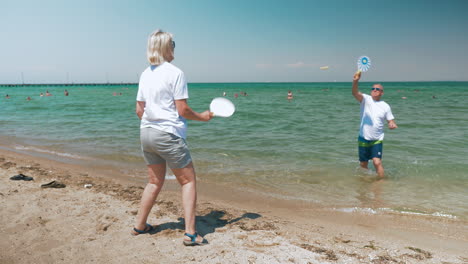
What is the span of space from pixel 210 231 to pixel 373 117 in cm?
403

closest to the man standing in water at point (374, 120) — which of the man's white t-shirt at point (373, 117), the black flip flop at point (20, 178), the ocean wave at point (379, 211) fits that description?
the man's white t-shirt at point (373, 117)

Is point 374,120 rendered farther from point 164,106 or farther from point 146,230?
point 146,230

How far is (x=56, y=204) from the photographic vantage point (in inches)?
171

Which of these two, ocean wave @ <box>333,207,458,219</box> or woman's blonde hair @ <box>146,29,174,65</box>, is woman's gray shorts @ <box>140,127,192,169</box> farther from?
ocean wave @ <box>333,207,458,219</box>

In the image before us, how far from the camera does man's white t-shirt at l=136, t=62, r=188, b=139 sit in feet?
9.23

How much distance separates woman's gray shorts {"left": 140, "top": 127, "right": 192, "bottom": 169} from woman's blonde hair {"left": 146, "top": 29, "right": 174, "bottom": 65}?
2.22ft

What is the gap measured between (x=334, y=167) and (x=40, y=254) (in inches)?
239

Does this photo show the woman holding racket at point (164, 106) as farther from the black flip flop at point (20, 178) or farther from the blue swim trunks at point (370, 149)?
the blue swim trunks at point (370, 149)

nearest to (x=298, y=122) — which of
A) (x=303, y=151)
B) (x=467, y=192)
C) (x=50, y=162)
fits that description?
(x=303, y=151)

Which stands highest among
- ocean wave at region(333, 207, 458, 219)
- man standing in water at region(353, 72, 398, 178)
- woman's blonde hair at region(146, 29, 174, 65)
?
woman's blonde hair at region(146, 29, 174, 65)

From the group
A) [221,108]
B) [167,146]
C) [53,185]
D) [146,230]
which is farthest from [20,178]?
[221,108]

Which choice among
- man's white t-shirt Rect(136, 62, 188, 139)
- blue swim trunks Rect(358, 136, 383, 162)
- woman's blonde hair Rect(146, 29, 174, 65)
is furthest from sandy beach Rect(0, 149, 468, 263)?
woman's blonde hair Rect(146, 29, 174, 65)

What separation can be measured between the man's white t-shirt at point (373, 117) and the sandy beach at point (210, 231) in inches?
70.2

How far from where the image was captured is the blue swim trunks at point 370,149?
6.00 m
